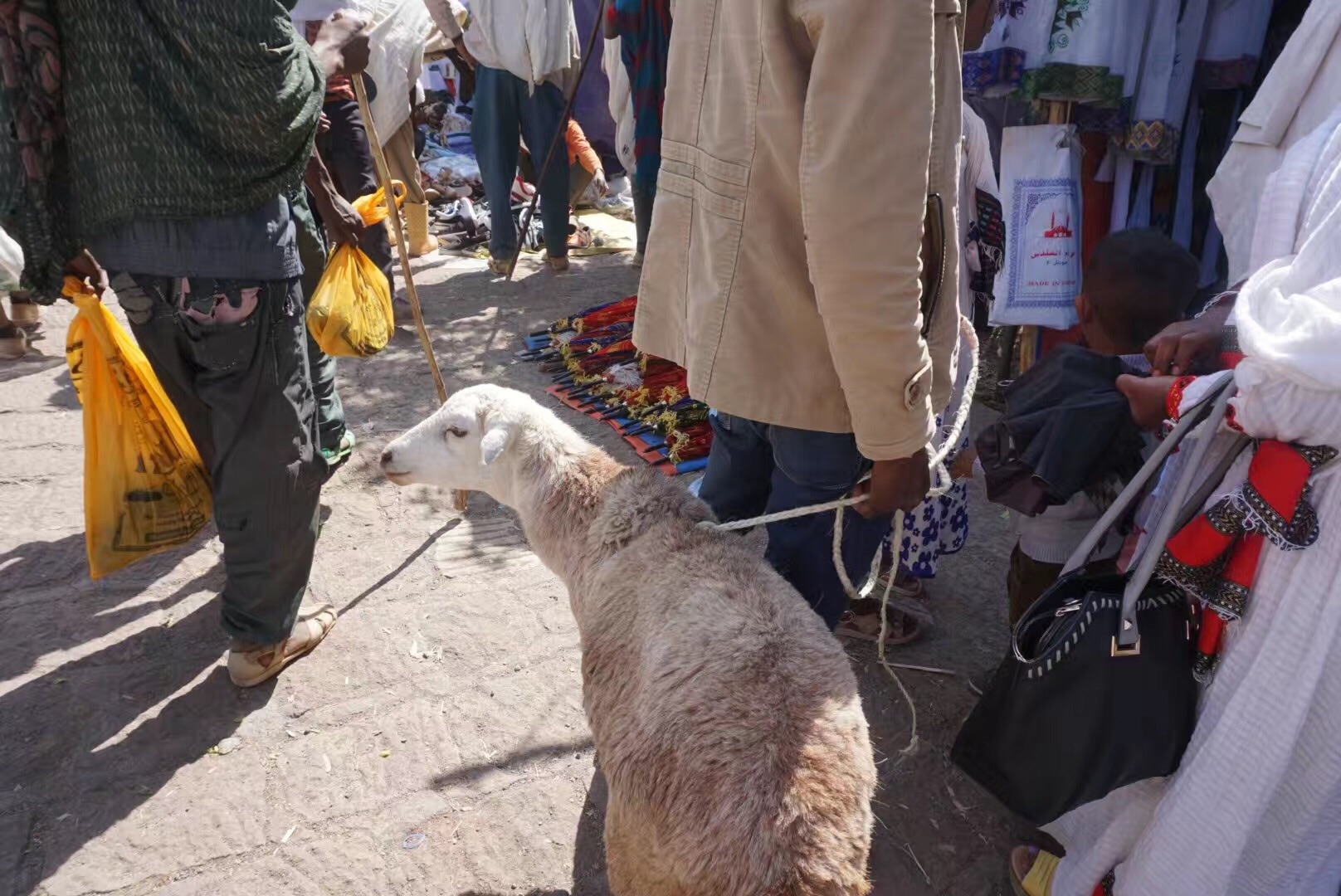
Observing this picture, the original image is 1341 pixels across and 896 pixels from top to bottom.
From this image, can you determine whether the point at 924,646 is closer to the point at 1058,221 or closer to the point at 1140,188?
the point at 1058,221

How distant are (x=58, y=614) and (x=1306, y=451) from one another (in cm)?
404

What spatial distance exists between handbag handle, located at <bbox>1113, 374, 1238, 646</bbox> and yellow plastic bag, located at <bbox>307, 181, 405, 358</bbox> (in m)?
2.60

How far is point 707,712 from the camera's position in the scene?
175 centimetres

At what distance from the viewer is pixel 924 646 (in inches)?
127

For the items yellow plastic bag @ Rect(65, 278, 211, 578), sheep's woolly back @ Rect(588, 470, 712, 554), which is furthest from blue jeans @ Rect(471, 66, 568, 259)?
sheep's woolly back @ Rect(588, 470, 712, 554)

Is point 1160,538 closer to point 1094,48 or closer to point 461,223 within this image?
point 1094,48

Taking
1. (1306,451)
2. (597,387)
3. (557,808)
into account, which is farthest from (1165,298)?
(597,387)

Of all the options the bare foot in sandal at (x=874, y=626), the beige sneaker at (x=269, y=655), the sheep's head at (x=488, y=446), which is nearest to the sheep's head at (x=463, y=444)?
the sheep's head at (x=488, y=446)

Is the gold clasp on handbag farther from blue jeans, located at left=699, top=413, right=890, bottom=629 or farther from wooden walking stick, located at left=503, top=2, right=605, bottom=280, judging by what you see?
wooden walking stick, located at left=503, top=2, right=605, bottom=280

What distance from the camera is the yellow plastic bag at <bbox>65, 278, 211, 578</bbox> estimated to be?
9.08 ft

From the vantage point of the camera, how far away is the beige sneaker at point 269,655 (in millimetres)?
2973

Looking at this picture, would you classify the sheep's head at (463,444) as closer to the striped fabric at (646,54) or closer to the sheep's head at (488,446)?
the sheep's head at (488,446)

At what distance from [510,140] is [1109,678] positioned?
673 cm

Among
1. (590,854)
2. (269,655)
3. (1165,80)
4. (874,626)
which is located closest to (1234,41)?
(1165,80)
